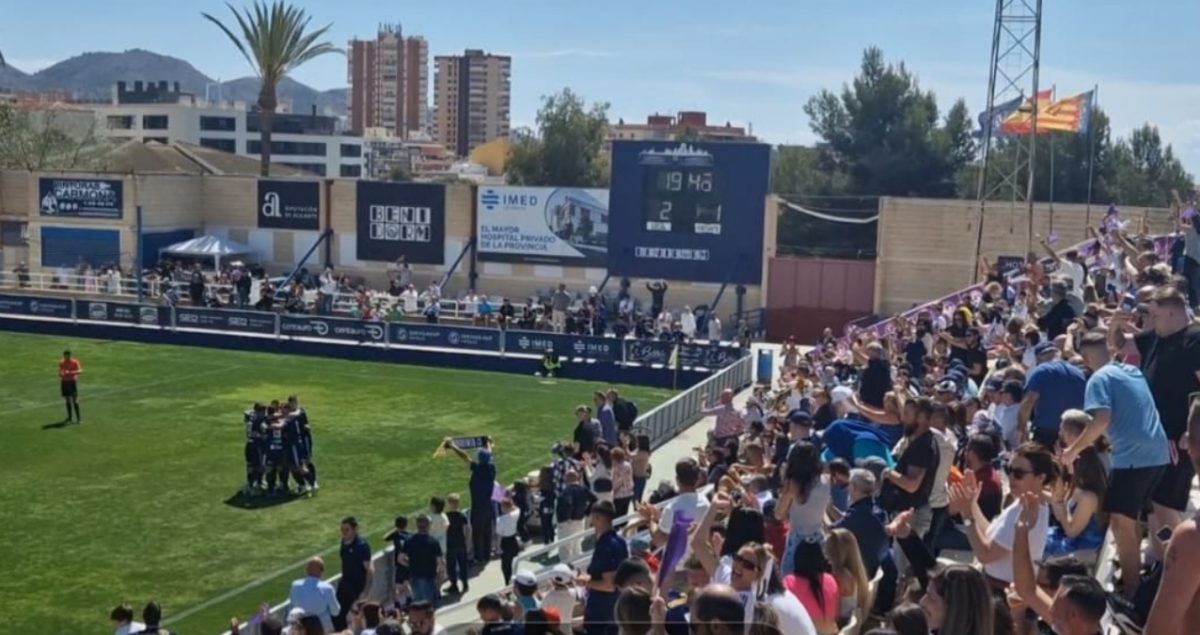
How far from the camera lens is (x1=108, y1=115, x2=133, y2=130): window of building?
477 feet

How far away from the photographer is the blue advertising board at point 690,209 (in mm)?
41125

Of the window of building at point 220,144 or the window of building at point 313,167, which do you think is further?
the window of building at point 220,144

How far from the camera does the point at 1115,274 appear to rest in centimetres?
2069

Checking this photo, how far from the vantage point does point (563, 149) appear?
76875mm

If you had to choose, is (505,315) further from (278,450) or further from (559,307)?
(278,450)

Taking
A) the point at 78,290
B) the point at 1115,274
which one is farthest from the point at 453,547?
the point at 78,290

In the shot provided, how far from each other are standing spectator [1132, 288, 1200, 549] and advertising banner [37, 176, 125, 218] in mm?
45123

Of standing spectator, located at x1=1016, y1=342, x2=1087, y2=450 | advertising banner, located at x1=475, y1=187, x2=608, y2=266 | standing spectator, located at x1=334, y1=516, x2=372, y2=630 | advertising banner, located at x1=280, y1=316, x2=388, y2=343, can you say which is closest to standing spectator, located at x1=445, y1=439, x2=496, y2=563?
standing spectator, located at x1=334, y1=516, x2=372, y2=630

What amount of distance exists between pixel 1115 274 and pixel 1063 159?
133 feet

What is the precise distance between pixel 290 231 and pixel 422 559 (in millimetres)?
35586

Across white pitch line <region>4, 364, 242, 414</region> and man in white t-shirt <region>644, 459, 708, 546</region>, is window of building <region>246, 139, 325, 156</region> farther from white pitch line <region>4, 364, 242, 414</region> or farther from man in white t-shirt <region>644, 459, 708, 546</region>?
man in white t-shirt <region>644, 459, 708, 546</region>

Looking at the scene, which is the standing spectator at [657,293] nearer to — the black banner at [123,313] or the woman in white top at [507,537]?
the black banner at [123,313]

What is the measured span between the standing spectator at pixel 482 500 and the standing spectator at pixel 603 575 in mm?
7555

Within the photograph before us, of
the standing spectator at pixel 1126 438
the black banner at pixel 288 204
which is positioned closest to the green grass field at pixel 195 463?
the black banner at pixel 288 204
